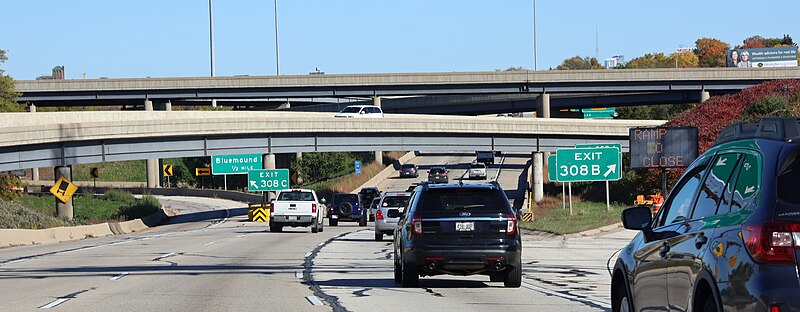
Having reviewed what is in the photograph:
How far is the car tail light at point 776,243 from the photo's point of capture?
21.2 feet

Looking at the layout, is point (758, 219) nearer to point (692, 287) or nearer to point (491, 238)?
point (692, 287)

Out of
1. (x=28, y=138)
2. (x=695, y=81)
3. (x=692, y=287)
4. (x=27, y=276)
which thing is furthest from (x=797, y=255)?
(x=695, y=81)

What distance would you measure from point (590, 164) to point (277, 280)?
27727 mm

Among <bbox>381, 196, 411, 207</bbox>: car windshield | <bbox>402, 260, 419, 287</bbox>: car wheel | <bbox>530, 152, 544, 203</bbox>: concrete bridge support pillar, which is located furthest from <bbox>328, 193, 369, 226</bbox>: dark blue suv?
<bbox>402, 260, 419, 287</bbox>: car wheel

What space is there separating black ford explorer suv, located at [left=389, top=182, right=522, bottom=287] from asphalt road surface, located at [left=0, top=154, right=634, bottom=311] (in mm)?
379

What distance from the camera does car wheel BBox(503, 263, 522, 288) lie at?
18.9m

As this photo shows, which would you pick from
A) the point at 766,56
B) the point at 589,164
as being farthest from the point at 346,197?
the point at 766,56

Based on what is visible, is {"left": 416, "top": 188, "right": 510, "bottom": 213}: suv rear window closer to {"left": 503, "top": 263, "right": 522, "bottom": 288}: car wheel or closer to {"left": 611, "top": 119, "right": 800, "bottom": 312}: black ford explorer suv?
{"left": 503, "top": 263, "right": 522, "bottom": 288}: car wheel

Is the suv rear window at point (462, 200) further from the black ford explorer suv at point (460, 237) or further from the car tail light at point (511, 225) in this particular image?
the car tail light at point (511, 225)

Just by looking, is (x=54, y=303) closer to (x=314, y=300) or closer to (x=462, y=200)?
(x=314, y=300)

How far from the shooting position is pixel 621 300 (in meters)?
10.2

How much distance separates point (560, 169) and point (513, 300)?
3136cm

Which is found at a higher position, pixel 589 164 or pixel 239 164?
pixel 589 164

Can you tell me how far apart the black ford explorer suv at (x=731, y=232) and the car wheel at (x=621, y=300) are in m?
0.48
